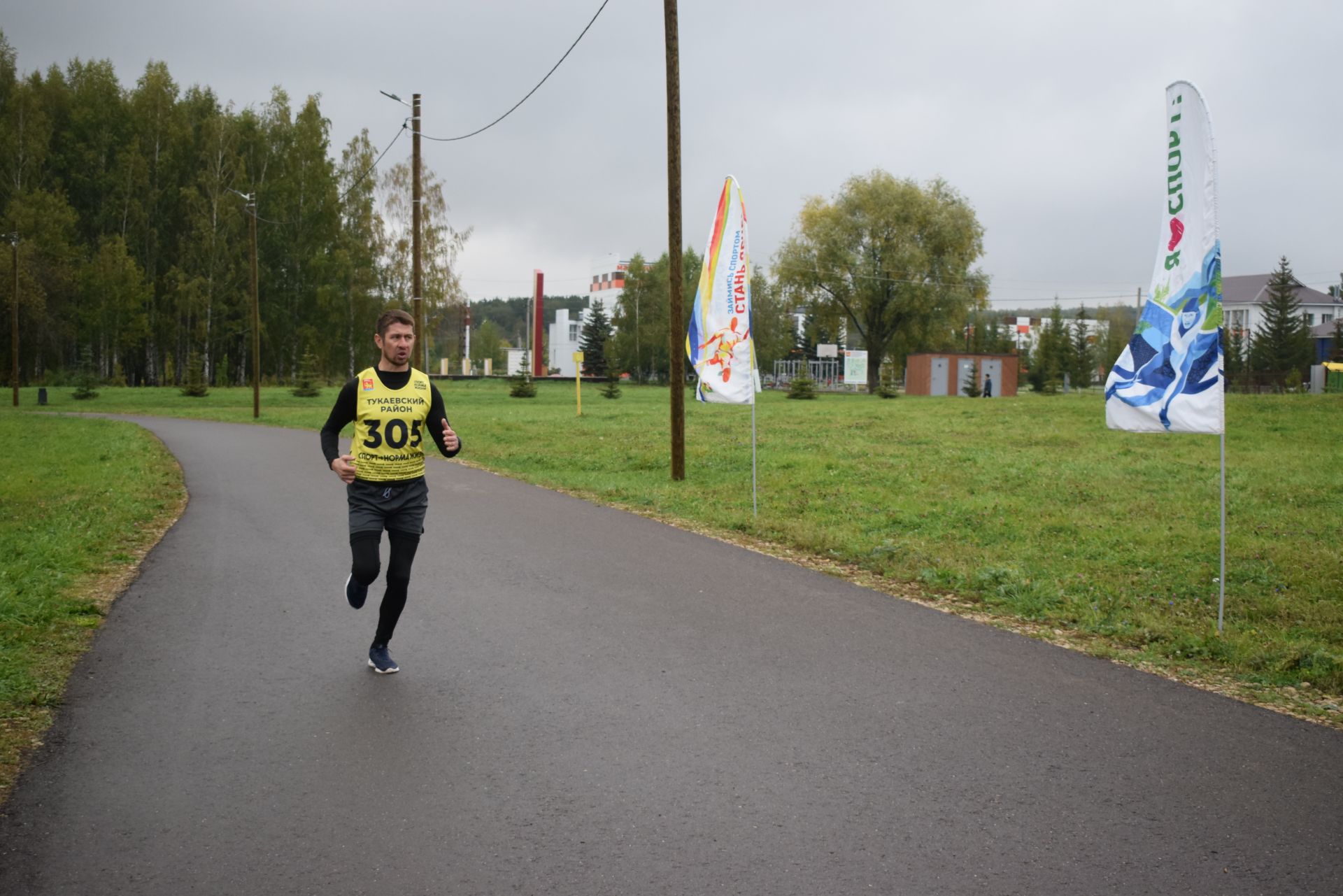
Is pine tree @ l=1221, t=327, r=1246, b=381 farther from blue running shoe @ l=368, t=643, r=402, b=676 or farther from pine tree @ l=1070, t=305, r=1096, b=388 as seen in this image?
blue running shoe @ l=368, t=643, r=402, b=676

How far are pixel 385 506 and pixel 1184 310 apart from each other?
529cm

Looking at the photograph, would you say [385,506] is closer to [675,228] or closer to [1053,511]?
[1053,511]

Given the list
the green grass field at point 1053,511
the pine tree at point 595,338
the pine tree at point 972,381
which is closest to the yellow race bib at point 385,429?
the green grass field at point 1053,511

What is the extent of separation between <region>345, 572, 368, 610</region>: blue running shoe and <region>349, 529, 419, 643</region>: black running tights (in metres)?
0.04

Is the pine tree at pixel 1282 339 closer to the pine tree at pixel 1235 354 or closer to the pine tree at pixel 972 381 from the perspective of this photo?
the pine tree at pixel 1235 354

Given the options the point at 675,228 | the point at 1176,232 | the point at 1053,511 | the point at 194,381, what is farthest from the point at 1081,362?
the point at 1176,232

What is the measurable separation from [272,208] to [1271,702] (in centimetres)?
6498

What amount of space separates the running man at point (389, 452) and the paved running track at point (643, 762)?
2.03 feet

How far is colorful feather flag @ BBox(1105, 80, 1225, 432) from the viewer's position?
7.04m

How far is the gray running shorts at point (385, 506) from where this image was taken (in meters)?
5.73

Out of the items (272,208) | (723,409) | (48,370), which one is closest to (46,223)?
(48,370)

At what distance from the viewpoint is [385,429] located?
18.7ft

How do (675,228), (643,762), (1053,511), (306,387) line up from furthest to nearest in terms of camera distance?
(306,387) < (675,228) < (1053,511) < (643,762)

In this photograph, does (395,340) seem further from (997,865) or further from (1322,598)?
(1322,598)
